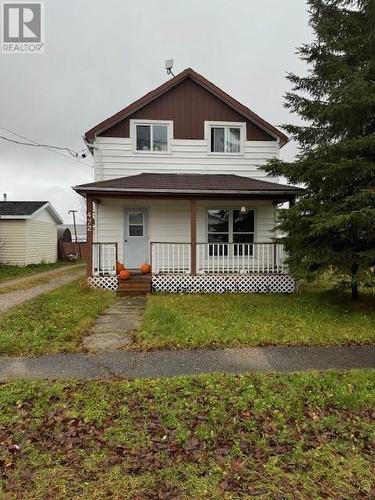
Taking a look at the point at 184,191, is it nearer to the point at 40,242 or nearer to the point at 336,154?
the point at 336,154

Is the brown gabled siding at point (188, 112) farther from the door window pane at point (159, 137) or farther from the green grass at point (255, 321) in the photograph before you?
the green grass at point (255, 321)

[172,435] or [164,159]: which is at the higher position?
[164,159]

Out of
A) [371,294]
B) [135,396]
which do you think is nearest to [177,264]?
[371,294]

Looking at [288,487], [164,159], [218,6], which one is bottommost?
[288,487]

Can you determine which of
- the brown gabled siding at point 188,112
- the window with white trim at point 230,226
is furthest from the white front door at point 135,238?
the brown gabled siding at point 188,112

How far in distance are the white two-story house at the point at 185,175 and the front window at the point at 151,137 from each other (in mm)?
36

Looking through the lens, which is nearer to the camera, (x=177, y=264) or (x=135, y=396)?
(x=135, y=396)

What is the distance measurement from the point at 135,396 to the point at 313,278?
5.56 metres

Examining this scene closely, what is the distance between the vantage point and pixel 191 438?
3324 millimetres

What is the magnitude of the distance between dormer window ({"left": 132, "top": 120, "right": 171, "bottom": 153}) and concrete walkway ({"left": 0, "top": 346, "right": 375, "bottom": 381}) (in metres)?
9.25

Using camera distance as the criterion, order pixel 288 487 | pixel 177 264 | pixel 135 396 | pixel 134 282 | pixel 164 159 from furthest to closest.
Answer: pixel 164 159 → pixel 177 264 → pixel 134 282 → pixel 135 396 → pixel 288 487

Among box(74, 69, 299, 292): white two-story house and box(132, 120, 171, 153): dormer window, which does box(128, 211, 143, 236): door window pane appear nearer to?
box(74, 69, 299, 292): white two-story house

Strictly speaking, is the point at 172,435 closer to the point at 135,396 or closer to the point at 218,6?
the point at 135,396

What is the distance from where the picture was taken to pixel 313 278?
27.3 feet
